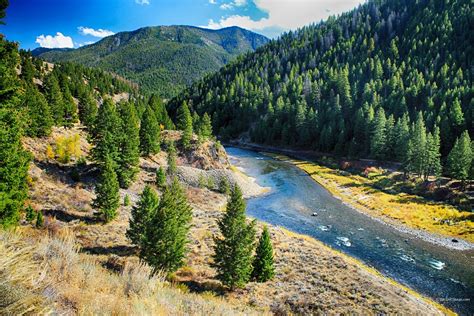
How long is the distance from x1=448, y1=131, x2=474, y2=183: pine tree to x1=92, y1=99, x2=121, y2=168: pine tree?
234ft

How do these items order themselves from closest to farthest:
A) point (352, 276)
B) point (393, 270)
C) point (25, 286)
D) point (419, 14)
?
point (25, 286)
point (352, 276)
point (393, 270)
point (419, 14)

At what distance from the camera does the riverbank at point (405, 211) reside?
5166 centimetres

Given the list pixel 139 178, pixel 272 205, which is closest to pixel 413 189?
pixel 272 205

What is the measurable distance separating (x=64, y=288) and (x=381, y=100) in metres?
140

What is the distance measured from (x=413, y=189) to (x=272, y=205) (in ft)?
120

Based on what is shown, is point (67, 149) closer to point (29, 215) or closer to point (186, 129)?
point (29, 215)

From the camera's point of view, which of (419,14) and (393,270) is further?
(419,14)

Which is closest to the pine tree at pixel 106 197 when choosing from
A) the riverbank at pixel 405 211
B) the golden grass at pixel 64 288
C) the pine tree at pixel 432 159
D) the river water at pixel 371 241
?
the river water at pixel 371 241

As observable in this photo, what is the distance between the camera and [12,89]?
1770 centimetres

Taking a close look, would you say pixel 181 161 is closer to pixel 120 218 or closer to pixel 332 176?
pixel 120 218

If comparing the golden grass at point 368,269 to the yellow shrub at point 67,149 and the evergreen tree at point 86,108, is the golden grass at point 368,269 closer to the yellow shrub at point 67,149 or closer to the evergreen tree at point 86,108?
the yellow shrub at point 67,149

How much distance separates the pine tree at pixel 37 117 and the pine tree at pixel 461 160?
84467 mm

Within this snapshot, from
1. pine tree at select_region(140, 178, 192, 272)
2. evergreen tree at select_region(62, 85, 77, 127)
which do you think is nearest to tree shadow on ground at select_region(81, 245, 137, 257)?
pine tree at select_region(140, 178, 192, 272)

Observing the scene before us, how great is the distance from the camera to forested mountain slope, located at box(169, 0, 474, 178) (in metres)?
97.8
